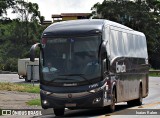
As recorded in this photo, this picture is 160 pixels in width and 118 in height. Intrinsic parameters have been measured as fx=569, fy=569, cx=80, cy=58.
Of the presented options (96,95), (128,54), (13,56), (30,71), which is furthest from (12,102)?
(13,56)

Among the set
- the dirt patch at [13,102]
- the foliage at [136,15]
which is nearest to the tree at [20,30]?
the foliage at [136,15]

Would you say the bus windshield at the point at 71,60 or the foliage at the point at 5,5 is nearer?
the bus windshield at the point at 71,60

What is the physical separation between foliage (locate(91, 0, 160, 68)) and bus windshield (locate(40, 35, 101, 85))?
80168 mm

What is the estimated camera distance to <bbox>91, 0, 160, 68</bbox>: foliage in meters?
99.8

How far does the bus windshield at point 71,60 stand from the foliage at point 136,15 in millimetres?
80168

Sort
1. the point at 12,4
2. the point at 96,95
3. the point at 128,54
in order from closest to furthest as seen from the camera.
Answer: the point at 96,95 < the point at 128,54 < the point at 12,4

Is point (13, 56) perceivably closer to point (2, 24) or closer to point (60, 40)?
point (2, 24)

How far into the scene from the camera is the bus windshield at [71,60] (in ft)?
62.3

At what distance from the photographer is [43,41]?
64.8ft

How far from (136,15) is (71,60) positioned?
269 ft

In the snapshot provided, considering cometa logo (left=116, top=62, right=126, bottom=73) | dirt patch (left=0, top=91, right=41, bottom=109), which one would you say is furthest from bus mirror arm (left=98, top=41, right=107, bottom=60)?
dirt patch (left=0, top=91, right=41, bottom=109)

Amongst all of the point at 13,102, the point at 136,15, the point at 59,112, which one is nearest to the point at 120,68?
the point at 59,112

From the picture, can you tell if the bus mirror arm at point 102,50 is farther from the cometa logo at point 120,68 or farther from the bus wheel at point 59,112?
the bus wheel at point 59,112

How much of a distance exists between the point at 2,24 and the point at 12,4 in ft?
14.2
